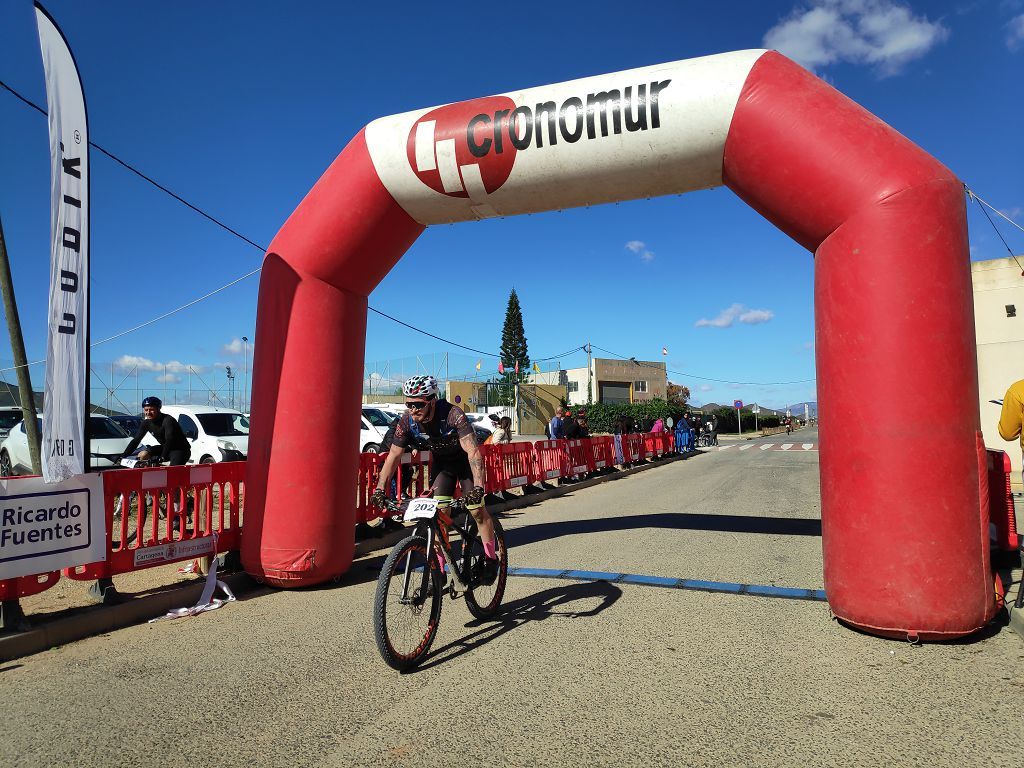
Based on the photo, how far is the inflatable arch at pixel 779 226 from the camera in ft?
14.4

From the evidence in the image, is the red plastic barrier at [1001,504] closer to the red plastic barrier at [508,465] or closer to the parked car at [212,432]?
the red plastic barrier at [508,465]

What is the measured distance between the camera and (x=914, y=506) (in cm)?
437

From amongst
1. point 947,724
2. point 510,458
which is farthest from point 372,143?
point 510,458

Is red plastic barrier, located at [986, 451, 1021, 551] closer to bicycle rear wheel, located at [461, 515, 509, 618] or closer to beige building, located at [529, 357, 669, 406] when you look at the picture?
bicycle rear wheel, located at [461, 515, 509, 618]

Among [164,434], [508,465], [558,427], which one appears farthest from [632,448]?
[164,434]

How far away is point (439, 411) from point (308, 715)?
2294 mm

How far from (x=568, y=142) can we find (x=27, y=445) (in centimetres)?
1211

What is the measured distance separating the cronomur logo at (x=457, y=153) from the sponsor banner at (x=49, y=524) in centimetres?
388

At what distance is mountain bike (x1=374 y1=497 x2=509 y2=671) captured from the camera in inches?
155

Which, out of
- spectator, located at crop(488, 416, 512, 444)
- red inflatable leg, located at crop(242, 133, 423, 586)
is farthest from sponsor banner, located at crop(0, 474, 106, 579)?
spectator, located at crop(488, 416, 512, 444)

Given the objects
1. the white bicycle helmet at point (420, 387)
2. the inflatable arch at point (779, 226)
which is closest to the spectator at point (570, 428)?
the inflatable arch at point (779, 226)

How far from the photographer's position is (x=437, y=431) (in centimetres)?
507

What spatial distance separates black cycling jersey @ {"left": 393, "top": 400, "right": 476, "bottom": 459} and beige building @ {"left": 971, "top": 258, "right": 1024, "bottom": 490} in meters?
17.5

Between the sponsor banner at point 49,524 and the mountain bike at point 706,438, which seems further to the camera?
the mountain bike at point 706,438
